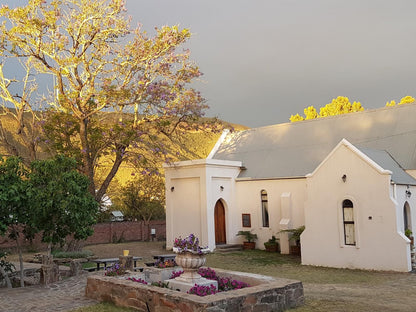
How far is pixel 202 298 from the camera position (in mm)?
8453

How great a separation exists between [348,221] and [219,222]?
31.3ft

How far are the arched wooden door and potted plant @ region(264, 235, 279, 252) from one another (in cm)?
296

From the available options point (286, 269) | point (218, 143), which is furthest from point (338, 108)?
point (286, 269)

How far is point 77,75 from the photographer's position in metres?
20.2

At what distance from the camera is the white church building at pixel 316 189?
666 inches

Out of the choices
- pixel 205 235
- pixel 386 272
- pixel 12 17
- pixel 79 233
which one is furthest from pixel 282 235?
pixel 12 17

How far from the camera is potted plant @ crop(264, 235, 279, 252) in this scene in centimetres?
2336

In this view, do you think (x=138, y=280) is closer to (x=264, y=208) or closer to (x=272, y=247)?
(x=272, y=247)

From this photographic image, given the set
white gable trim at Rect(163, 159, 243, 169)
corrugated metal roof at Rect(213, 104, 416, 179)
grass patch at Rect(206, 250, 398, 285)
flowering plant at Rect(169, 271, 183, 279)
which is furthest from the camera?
white gable trim at Rect(163, 159, 243, 169)

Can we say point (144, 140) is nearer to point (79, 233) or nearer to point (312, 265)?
point (79, 233)

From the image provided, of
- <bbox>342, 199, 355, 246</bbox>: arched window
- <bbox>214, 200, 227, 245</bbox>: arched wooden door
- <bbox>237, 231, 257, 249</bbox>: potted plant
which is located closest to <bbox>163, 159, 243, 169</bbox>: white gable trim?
<bbox>214, 200, 227, 245</bbox>: arched wooden door

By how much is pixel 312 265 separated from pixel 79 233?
971 cm

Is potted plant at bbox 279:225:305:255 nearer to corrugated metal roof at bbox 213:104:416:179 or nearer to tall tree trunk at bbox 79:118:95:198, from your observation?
corrugated metal roof at bbox 213:104:416:179

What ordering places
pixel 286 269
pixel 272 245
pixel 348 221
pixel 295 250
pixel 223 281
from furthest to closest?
pixel 272 245 → pixel 295 250 → pixel 348 221 → pixel 286 269 → pixel 223 281
